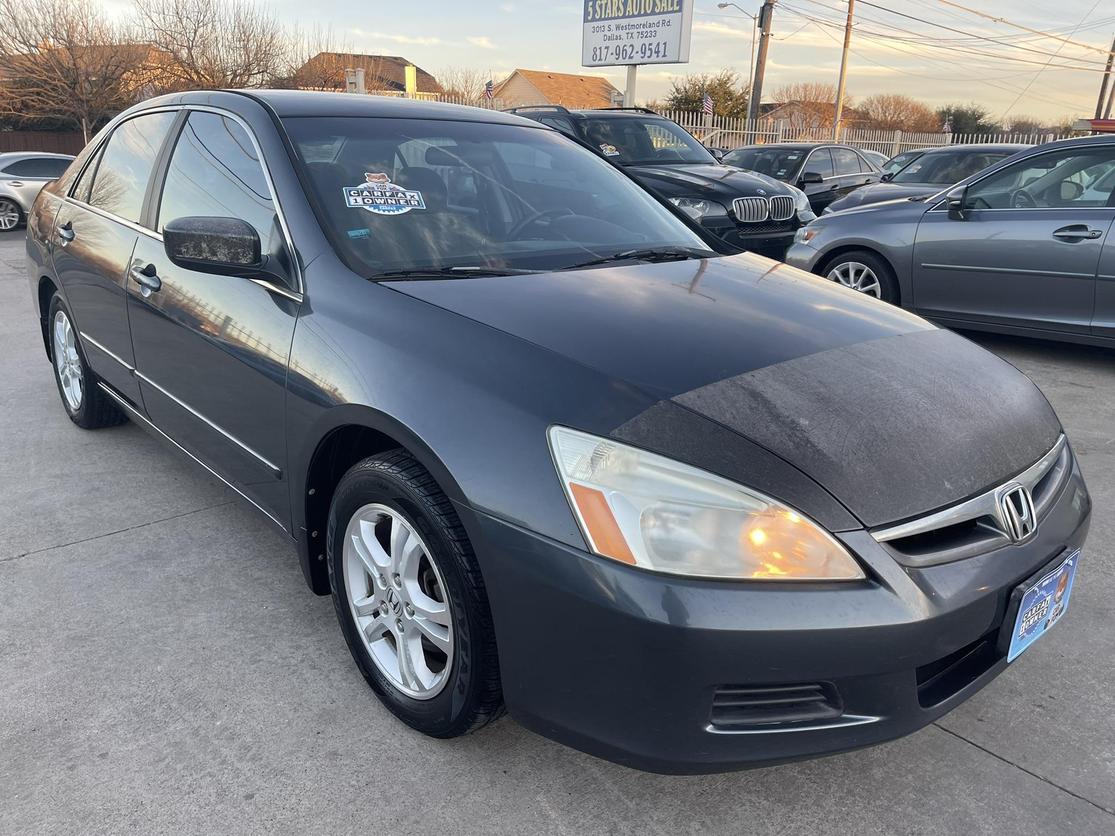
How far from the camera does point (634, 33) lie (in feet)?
69.3

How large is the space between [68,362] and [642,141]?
21.3 ft

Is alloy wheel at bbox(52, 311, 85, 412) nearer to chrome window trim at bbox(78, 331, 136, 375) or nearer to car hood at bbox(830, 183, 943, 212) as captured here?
chrome window trim at bbox(78, 331, 136, 375)

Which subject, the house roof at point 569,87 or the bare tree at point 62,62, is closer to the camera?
the bare tree at point 62,62

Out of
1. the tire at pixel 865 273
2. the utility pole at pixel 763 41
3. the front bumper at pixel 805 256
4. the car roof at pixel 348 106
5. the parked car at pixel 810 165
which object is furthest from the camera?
the utility pole at pixel 763 41

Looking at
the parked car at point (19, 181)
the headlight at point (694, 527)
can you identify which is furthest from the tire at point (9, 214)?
the headlight at point (694, 527)

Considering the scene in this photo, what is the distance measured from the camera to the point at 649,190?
3.47 m

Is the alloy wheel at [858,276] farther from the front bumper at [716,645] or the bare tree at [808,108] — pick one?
the bare tree at [808,108]

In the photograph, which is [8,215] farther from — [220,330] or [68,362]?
[220,330]

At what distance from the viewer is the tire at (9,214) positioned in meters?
14.6

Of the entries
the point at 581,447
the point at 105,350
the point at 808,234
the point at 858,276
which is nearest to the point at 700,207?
the point at 808,234

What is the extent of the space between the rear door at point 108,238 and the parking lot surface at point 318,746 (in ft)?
2.96

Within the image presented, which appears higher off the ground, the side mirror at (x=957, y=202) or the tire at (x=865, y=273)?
the side mirror at (x=957, y=202)

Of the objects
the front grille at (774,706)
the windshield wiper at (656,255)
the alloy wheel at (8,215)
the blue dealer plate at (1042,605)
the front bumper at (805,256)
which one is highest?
the windshield wiper at (656,255)

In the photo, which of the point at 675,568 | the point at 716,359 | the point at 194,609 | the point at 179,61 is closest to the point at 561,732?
the point at 675,568
